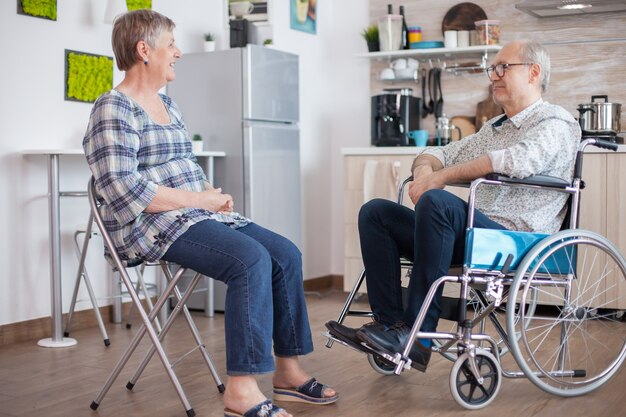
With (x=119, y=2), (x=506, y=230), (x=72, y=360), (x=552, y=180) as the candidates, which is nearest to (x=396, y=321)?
(x=506, y=230)

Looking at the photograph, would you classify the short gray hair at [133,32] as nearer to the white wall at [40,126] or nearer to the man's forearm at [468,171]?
the man's forearm at [468,171]

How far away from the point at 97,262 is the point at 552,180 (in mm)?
2442

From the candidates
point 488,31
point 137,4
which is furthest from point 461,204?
point 488,31

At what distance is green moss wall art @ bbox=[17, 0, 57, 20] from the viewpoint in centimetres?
380

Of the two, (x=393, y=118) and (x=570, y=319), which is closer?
(x=570, y=319)

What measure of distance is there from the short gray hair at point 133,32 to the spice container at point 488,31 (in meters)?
2.71

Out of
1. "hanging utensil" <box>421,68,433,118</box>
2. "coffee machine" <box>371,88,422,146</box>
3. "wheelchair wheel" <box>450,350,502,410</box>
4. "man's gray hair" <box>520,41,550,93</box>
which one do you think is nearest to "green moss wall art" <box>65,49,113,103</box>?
"coffee machine" <box>371,88,422,146</box>

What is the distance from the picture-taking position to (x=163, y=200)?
8.12 feet

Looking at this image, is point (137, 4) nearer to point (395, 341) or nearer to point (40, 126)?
point (40, 126)

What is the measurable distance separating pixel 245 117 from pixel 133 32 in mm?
1895

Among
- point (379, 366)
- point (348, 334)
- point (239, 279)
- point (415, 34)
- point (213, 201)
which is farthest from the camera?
point (415, 34)

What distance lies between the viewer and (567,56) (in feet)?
16.0

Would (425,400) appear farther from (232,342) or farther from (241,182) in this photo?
(241,182)

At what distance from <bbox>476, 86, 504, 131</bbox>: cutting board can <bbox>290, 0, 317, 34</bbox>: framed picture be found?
1158mm
